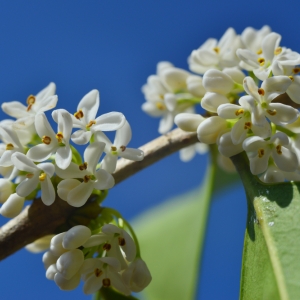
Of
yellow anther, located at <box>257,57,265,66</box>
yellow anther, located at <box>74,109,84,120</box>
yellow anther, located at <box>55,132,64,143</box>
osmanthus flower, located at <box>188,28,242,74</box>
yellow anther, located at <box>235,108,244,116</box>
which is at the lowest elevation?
yellow anther, located at <box>235,108,244,116</box>

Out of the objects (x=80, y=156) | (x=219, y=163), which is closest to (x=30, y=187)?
(x=80, y=156)

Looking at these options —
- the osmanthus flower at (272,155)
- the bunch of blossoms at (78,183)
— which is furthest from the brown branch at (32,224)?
the osmanthus flower at (272,155)

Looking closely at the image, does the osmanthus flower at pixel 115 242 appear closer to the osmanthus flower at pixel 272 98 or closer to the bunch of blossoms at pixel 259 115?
the bunch of blossoms at pixel 259 115

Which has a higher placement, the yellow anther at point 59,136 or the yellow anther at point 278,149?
the yellow anther at point 59,136

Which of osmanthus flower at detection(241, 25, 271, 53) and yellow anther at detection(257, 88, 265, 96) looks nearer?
yellow anther at detection(257, 88, 265, 96)

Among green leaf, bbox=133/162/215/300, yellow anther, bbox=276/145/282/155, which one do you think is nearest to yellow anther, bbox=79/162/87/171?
yellow anther, bbox=276/145/282/155

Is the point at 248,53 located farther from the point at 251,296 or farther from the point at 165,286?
the point at 165,286

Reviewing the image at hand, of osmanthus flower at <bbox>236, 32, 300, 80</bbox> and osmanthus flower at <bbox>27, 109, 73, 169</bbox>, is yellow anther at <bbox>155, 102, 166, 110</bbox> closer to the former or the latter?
osmanthus flower at <bbox>236, 32, 300, 80</bbox>
